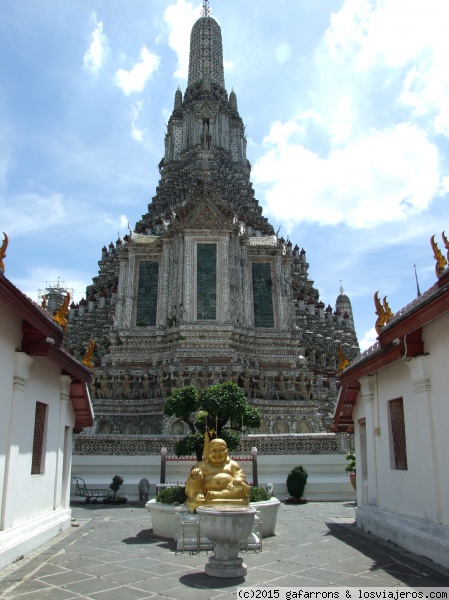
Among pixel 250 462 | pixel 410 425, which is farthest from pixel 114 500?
pixel 410 425

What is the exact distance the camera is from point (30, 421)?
974 cm

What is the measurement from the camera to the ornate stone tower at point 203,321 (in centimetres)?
2898

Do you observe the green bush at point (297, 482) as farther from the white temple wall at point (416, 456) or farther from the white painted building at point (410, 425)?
the white temple wall at point (416, 456)

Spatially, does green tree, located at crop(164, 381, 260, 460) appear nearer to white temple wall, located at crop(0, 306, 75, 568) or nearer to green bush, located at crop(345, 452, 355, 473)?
white temple wall, located at crop(0, 306, 75, 568)

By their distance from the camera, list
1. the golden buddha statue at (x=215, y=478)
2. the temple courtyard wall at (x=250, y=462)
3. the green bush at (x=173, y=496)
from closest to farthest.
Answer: the golden buddha statue at (x=215, y=478)
the green bush at (x=173, y=496)
the temple courtyard wall at (x=250, y=462)

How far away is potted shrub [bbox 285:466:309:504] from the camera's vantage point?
731 inches

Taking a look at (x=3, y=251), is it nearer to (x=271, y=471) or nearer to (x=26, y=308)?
(x=26, y=308)

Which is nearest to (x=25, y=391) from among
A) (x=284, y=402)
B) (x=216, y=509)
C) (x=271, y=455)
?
(x=216, y=509)

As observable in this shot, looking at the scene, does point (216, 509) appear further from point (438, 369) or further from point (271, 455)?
point (271, 455)

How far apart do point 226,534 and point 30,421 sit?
14.4ft

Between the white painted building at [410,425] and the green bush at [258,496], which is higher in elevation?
the white painted building at [410,425]

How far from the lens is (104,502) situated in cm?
1802

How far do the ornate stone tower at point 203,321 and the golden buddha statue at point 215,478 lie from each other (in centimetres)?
1147

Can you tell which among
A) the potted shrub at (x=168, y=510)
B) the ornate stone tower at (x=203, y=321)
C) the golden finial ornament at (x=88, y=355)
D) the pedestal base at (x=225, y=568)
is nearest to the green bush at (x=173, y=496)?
the potted shrub at (x=168, y=510)
